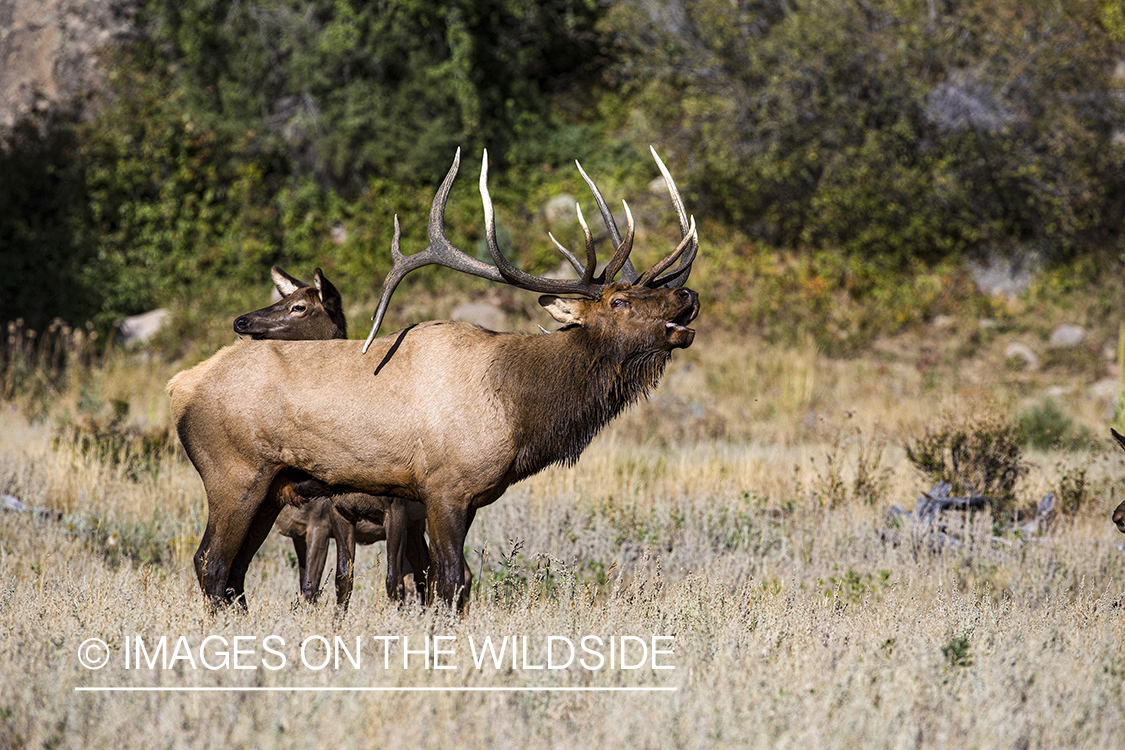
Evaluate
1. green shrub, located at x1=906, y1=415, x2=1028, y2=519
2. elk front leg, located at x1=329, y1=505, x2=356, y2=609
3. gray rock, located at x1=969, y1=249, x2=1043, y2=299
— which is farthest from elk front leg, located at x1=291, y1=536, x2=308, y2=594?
gray rock, located at x1=969, y1=249, x2=1043, y2=299

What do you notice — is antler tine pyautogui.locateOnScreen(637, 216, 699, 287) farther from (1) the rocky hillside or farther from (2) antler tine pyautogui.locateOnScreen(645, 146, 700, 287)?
(1) the rocky hillside

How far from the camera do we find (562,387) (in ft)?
18.9

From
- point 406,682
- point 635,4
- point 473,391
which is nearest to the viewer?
point 406,682

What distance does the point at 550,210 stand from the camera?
2086 centimetres

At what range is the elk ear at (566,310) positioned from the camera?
5.86 metres

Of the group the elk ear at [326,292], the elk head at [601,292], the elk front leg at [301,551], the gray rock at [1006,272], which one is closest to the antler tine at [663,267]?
the elk head at [601,292]

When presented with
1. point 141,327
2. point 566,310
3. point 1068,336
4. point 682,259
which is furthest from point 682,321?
point 141,327

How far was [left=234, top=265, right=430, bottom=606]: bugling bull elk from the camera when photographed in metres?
6.35

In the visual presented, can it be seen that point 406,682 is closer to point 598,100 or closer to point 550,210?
point 550,210

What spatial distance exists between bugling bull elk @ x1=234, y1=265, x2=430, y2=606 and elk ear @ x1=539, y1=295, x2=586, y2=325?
143 centimetres

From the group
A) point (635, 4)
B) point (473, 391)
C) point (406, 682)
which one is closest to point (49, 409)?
point (473, 391)

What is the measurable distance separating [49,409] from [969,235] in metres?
14.6

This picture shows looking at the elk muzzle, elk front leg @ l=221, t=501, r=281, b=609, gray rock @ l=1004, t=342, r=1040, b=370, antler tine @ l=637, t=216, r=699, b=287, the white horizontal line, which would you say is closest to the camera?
the white horizontal line

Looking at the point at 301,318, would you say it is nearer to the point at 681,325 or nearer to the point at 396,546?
the point at 396,546
